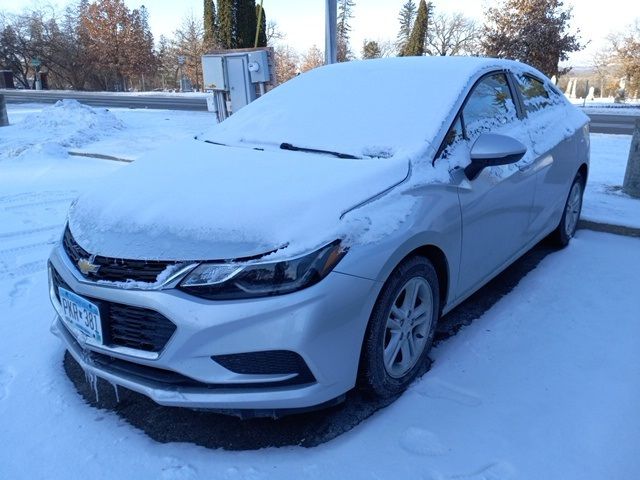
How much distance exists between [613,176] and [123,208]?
6248 mm

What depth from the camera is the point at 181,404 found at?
1938 mm

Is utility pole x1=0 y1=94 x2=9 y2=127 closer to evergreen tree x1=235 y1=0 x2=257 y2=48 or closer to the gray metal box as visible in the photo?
the gray metal box

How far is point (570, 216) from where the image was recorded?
4.36 metres

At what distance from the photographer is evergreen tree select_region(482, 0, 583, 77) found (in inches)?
824

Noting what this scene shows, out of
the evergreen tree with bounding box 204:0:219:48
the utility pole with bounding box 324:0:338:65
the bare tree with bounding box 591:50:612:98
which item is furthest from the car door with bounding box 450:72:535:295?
the bare tree with bounding box 591:50:612:98

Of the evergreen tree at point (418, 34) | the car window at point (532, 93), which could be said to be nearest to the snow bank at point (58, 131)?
the car window at point (532, 93)

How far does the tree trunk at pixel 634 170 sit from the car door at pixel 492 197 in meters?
2.52

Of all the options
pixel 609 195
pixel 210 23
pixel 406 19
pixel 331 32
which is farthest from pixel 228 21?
pixel 406 19

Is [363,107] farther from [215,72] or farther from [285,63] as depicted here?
[285,63]

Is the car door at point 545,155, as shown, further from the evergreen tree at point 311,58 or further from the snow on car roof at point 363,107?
the evergreen tree at point 311,58

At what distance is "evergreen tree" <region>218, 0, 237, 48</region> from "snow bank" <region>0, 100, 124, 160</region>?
17198 mm

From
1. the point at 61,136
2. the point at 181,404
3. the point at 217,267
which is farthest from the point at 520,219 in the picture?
the point at 61,136

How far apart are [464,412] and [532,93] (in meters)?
2.55

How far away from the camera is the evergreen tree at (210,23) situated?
33.3 meters
